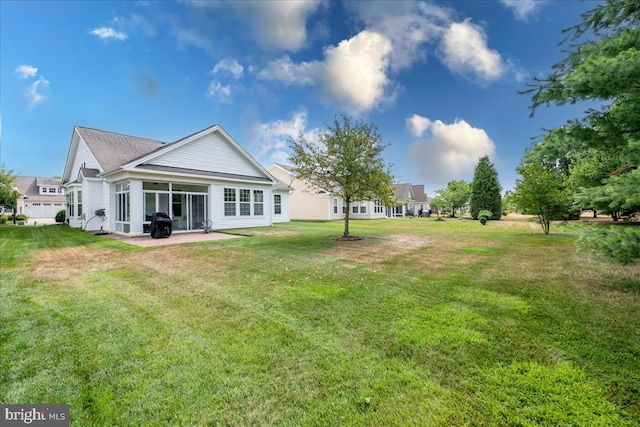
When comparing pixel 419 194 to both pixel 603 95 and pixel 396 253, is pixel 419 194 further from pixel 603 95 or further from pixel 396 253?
pixel 603 95

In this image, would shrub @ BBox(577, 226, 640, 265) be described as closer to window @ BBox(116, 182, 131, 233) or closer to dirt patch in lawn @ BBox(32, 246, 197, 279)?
dirt patch in lawn @ BBox(32, 246, 197, 279)

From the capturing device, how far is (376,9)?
11.7m

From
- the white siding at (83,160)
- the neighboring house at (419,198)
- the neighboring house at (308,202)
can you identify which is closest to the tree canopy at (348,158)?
the white siding at (83,160)

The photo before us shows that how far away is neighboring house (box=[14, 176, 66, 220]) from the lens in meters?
38.1

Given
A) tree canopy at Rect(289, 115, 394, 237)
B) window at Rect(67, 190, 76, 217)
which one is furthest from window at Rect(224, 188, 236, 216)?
window at Rect(67, 190, 76, 217)

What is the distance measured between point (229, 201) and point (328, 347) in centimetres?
1530

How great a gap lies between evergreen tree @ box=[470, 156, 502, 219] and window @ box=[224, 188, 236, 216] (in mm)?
25937

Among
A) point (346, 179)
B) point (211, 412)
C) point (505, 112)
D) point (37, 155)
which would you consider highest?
point (37, 155)

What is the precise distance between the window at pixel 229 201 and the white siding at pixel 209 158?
1.48 m

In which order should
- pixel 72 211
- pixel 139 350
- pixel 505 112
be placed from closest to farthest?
pixel 139 350 → pixel 505 112 → pixel 72 211

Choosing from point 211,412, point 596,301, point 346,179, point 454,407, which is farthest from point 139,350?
point 346,179

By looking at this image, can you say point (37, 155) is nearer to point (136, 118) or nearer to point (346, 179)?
point (136, 118)

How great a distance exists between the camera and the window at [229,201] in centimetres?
1672

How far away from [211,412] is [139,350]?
1496 mm
